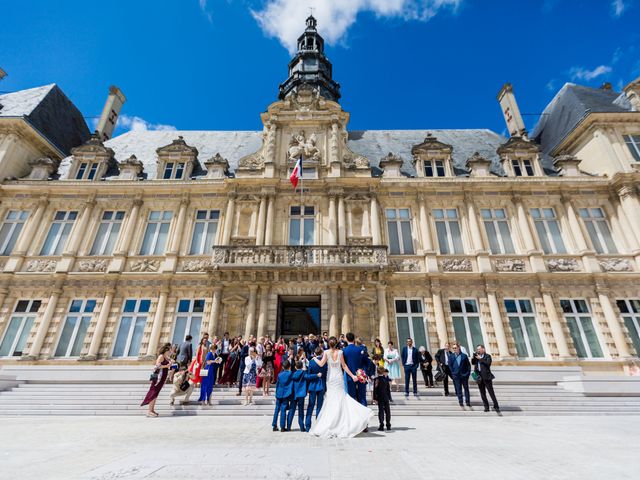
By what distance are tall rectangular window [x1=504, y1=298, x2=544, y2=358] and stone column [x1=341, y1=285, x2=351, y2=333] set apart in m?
7.99

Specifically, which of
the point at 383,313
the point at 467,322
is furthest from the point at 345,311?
the point at 467,322

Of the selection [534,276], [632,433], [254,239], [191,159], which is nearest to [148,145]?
[191,159]

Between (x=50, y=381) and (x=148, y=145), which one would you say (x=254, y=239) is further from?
(x=148, y=145)

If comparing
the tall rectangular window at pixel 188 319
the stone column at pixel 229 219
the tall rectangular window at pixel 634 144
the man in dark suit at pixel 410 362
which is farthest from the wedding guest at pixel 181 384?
the tall rectangular window at pixel 634 144

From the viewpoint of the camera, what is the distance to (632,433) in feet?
20.6

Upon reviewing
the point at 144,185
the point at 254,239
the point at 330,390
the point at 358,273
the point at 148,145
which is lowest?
the point at 330,390

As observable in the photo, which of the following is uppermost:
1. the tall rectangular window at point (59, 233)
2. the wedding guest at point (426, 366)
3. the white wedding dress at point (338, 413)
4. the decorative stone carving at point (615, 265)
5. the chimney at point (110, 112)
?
the chimney at point (110, 112)

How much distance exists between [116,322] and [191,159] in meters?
10.5

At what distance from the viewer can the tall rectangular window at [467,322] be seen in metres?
15.3

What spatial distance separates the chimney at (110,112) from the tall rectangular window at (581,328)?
3239 cm

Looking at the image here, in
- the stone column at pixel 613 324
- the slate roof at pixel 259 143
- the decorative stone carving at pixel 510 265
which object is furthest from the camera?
the slate roof at pixel 259 143

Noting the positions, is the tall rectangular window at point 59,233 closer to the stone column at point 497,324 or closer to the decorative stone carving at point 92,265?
the decorative stone carving at point 92,265

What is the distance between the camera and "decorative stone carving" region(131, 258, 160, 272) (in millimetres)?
16875

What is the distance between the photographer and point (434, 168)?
779 inches
